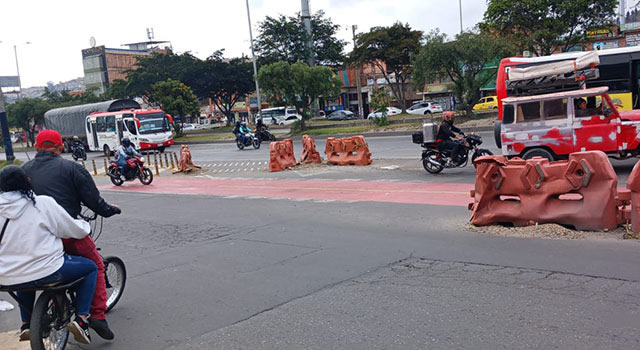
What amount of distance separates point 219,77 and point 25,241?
2278 inches

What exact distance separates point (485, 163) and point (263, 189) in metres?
8.21

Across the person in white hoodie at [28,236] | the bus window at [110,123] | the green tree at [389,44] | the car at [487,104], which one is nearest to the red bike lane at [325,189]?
the person in white hoodie at [28,236]

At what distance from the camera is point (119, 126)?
1481 inches

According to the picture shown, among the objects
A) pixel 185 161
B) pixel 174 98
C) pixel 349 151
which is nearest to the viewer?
pixel 349 151

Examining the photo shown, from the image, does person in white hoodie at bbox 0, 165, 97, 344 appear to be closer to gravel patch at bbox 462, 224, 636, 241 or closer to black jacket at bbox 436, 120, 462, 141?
gravel patch at bbox 462, 224, 636, 241

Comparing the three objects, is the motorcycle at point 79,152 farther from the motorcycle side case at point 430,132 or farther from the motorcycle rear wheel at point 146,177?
the motorcycle side case at point 430,132

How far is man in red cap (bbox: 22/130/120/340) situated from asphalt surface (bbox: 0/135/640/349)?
1.37 feet

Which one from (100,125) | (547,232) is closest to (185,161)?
(547,232)

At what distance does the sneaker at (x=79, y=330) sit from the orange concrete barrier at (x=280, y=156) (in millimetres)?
15149

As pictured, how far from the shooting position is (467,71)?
33188mm

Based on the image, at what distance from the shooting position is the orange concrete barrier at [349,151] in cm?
1905

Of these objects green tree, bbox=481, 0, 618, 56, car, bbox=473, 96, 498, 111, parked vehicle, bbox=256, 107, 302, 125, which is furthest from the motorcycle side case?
parked vehicle, bbox=256, 107, 302, 125

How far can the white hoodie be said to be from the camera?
Answer: 13.5 feet

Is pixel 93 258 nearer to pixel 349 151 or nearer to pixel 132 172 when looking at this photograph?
pixel 132 172
